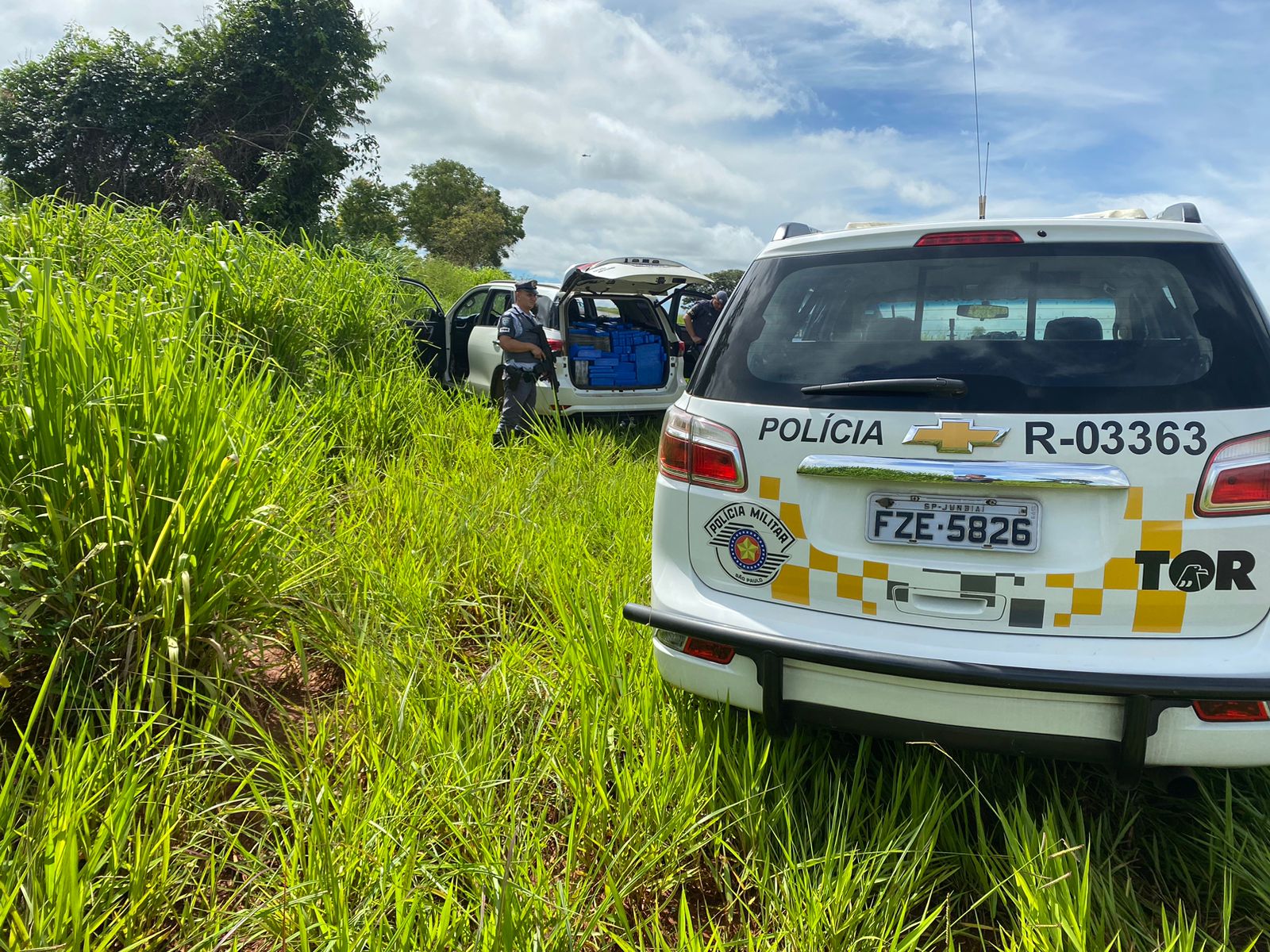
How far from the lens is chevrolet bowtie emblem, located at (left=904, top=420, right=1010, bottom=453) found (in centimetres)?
185

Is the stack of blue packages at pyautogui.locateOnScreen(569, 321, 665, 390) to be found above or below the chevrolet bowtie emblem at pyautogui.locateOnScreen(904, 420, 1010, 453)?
above

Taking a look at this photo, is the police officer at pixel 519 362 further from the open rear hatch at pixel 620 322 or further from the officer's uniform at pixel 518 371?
the open rear hatch at pixel 620 322

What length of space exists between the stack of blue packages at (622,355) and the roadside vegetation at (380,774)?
15.1ft

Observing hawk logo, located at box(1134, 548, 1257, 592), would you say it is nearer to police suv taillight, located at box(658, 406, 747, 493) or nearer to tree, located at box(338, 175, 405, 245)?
police suv taillight, located at box(658, 406, 747, 493)

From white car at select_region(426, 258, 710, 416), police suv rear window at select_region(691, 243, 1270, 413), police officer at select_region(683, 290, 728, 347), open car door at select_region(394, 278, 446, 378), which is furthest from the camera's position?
police officer at select_region(683, 290, 728, 347)

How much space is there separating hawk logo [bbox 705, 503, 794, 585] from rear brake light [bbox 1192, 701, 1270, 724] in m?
0.96

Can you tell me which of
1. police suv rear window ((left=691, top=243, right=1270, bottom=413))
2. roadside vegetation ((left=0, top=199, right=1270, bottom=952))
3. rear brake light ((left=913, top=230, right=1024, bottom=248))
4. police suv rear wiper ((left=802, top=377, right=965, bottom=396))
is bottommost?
roadside vegetation ((left=0, top=199, right=1270, bottom=952))

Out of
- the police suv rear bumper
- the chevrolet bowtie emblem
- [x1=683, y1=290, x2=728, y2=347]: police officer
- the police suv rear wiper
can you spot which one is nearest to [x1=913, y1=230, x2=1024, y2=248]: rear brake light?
the police suv rear wiper

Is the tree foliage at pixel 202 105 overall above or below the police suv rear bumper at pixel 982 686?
above

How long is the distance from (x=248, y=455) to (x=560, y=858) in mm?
1740

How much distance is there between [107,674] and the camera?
7.27ft

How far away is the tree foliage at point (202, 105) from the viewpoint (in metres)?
22.4

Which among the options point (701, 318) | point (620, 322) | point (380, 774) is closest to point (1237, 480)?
point (380, 774)

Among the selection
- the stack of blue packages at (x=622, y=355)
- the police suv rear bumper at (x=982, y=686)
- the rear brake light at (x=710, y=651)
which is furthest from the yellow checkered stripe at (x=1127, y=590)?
the stack of blue packages at (x=622, y=355)
